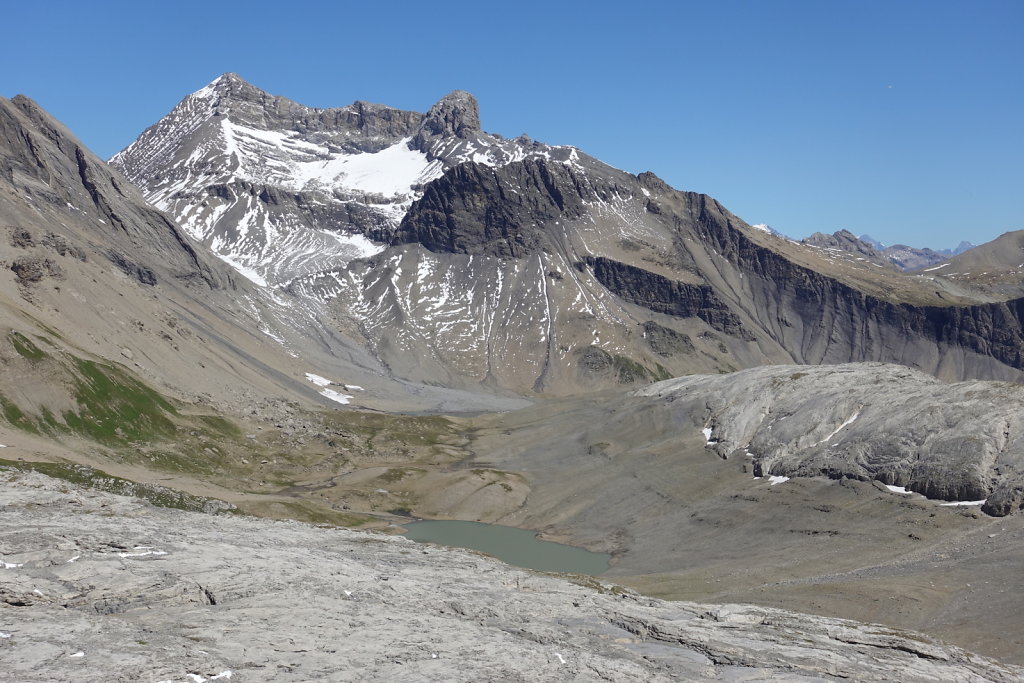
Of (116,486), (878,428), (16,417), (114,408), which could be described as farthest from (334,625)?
(114,408)

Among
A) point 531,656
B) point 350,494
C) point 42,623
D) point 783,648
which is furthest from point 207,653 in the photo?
point 350,494

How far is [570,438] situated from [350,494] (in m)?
53.1

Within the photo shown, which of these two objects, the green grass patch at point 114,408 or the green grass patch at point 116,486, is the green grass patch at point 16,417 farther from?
the green grass patch at point 116,486

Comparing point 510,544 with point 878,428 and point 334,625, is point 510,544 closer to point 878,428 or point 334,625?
point 878,428

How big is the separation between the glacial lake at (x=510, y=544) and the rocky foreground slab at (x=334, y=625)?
43481 mm

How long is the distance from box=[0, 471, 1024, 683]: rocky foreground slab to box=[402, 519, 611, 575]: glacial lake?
43.5 meters

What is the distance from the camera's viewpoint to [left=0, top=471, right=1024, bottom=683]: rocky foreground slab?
34219mm

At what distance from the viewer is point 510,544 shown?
116 metres

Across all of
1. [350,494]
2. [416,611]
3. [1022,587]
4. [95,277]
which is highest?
[95,277]

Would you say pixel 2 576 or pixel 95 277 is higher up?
pixel 95 277

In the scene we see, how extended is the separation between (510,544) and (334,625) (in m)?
76.9

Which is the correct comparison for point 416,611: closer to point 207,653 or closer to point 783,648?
point 207,653

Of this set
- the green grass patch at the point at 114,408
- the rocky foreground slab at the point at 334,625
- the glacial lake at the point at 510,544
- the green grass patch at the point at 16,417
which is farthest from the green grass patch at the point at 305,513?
the rocky foreground slab at the point at 334,625

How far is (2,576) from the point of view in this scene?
126 feet
